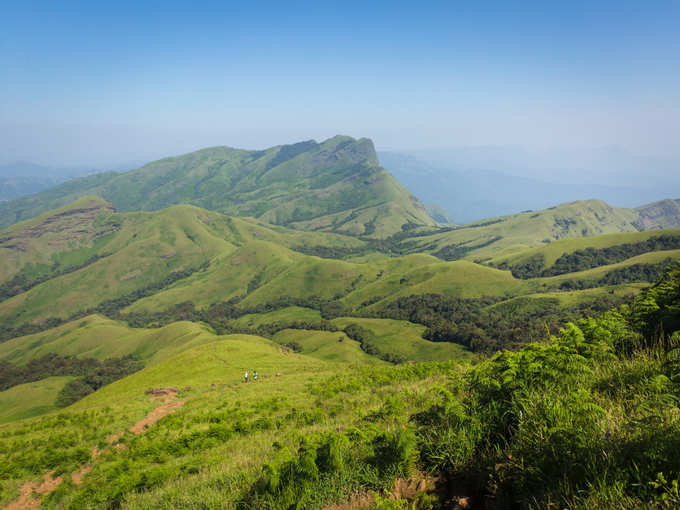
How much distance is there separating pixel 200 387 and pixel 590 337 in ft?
116

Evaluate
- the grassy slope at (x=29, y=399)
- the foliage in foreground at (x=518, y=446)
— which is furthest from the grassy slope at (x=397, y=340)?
the foliage in foreground at (x=518, y=446)

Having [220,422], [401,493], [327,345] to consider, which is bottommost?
[327,345]

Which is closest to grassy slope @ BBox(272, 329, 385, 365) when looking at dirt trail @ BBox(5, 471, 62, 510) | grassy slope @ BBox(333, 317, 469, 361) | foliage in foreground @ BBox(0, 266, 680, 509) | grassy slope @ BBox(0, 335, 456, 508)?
grassy slope @ BBox(333, 317, 469, 361)

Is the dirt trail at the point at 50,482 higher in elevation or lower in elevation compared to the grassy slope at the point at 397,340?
higher

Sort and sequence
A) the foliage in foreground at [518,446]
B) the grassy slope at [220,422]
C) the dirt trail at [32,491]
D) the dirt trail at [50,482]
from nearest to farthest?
the foliage in foreground at [518,446], the grassy slope at [220,422], the dirt trail at [32,491], the dirt trail at [50,482]

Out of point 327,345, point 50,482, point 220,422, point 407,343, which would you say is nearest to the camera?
point 50,482

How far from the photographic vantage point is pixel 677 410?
4512mm

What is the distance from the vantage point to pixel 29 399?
137 metres

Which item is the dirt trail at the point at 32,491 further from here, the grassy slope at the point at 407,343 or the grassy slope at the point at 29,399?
the grassy slope at the point at 29,399

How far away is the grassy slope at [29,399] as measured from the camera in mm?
124125

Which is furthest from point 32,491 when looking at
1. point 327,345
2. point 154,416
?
point 327,345

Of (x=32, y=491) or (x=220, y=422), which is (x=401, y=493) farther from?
(x=32, y=491)

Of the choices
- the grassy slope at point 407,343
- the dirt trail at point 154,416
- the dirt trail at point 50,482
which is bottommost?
the grassy slope at point 407,343

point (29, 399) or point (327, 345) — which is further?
point (327, 345)
